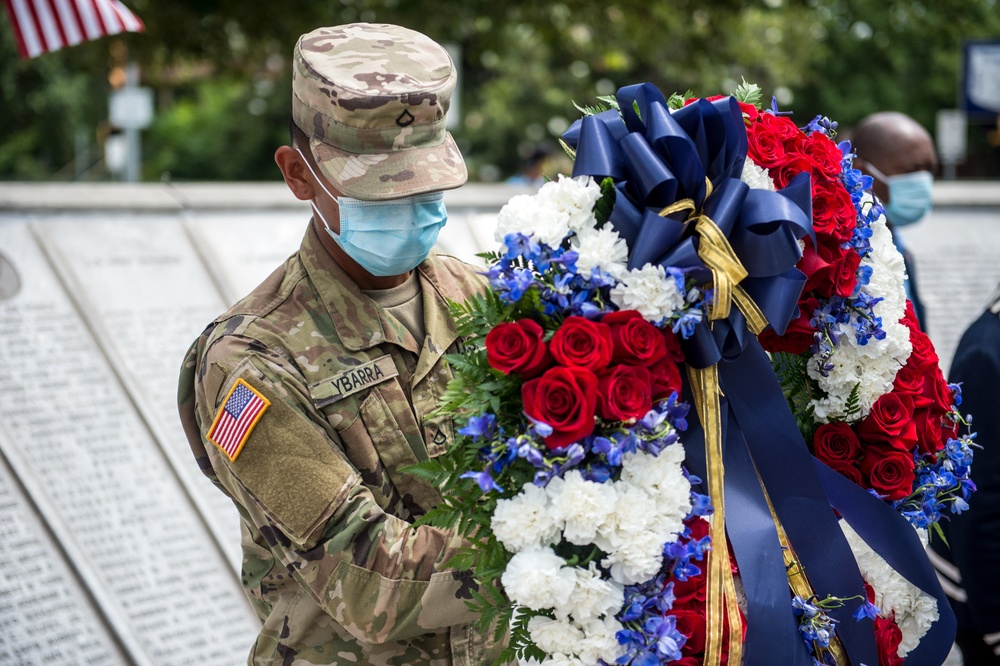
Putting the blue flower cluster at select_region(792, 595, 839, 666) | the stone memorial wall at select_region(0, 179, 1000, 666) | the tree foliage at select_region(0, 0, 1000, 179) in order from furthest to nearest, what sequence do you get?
the tree foliage at select_region(0, 0, 1000, 179) < the stone memorial wall at select_region(0, 179, 1000, 666) < the blue flower cluster at select_region(792, 595, 839, 666)

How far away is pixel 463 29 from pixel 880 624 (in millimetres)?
8475

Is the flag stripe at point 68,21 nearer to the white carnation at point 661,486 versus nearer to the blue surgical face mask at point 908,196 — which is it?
the blue surgical face mask at point 908,196

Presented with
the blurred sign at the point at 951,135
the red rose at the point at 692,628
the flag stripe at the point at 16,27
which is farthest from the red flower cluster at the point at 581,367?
the blurred sign at the point at 951,135

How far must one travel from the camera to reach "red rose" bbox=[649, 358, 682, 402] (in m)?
1.69

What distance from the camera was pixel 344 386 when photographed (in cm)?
200

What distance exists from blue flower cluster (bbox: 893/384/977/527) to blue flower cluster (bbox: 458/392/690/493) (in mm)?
708

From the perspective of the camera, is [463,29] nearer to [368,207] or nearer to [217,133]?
[368,207]

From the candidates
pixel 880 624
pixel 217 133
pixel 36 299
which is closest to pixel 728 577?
pixel 880 624

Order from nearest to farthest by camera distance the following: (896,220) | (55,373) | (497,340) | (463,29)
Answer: (497,340) → (55,373) → (896,220) → (463,29)

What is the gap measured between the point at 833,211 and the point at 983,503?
1.56m

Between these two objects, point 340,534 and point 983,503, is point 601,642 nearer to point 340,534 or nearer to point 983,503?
point 340,534

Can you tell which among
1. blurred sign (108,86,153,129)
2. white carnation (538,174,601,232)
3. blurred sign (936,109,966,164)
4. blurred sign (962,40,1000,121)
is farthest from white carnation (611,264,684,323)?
blurred sign (108,86,153,129)

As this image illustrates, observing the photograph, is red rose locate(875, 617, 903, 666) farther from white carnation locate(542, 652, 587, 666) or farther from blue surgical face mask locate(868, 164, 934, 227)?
blue surgical face mask locate(868, 164, 934, 227)

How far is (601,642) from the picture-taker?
162cm
